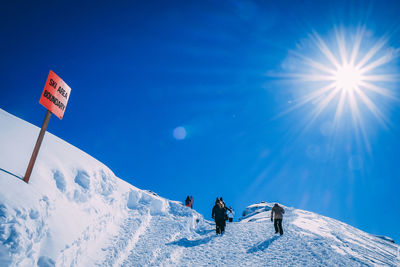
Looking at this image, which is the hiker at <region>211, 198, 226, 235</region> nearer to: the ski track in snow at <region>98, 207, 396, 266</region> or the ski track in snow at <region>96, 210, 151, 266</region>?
the ski track in snow at <region>98, 207, 396, 266</region>

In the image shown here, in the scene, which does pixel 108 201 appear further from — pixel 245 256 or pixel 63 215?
pixel 245 256

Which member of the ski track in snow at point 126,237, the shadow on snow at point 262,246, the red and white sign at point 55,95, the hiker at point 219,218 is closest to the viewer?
the red and white sign at point 55,95

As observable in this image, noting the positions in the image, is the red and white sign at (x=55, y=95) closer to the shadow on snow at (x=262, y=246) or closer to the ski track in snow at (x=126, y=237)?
the ski track in snow at (x=126, y=237)

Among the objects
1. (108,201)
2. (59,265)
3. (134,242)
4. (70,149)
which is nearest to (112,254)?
(134,242)

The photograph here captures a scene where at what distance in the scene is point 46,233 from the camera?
6695mm

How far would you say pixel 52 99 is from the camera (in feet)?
25.7

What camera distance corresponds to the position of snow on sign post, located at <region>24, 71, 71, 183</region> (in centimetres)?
738

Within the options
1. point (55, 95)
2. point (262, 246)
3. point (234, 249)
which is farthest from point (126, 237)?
point (55, 95)

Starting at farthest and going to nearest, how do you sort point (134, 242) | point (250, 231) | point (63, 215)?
point (250, 231)
point (134, 242)
point (63, 215)

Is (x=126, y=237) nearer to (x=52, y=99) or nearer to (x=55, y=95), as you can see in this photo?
(x=52, y=99)

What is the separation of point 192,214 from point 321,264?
8649mm

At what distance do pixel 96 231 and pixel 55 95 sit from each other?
5527mm

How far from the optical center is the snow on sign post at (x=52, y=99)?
7375 millimetres

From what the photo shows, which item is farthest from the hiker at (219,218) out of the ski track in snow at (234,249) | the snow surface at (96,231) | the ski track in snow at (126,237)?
the ski track in snow at (126,237)
